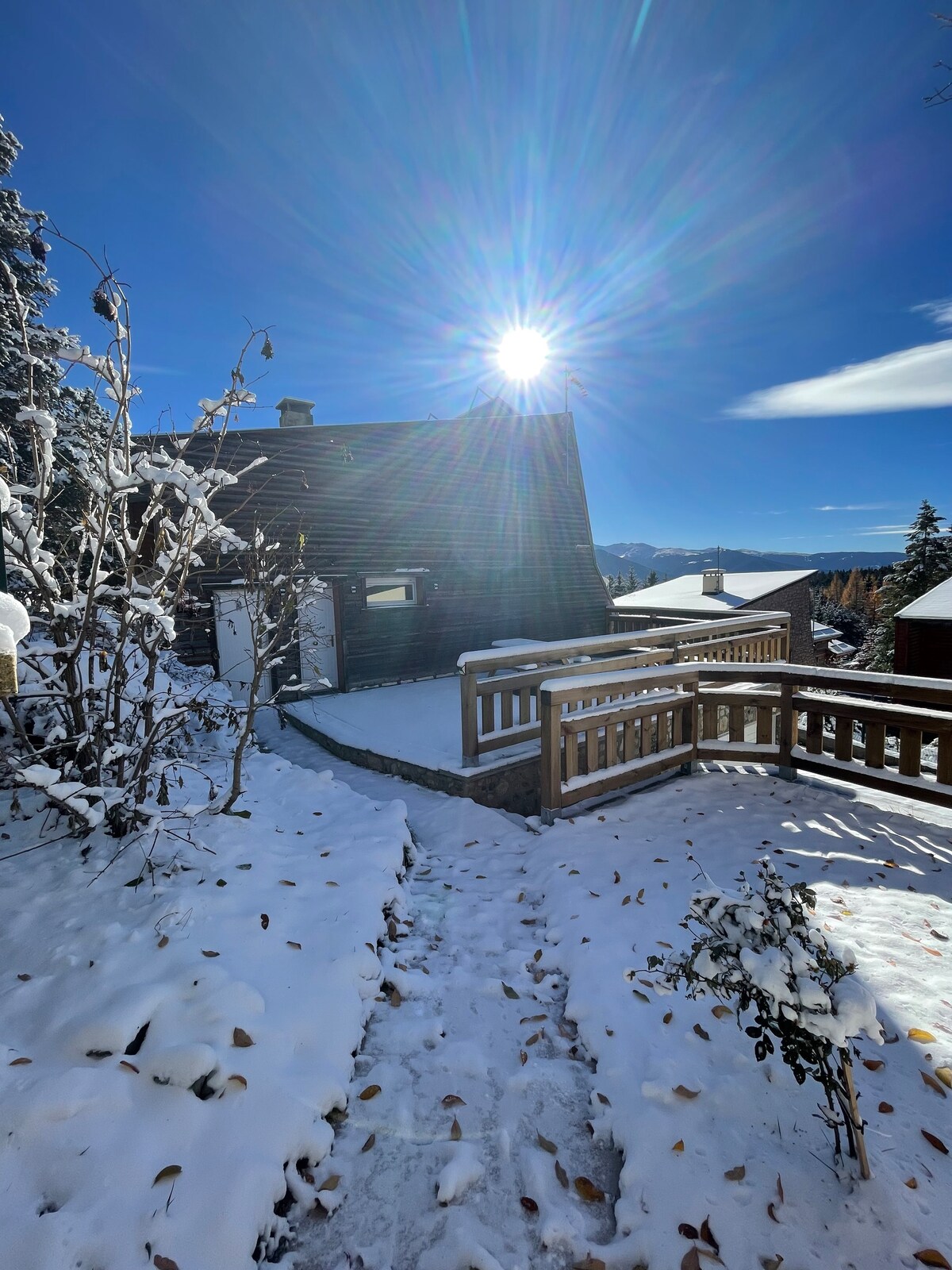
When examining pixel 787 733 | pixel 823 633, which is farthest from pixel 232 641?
pixel 823 633

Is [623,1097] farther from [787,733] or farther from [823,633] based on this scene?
[823,633]

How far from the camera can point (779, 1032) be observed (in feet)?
5.11

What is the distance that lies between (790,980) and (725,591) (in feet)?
73.6

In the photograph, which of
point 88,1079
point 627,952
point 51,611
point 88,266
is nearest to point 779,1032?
point 627,952

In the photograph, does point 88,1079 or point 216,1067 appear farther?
point 216,1067

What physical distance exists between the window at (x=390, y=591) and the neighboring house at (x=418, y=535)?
2 centimetres

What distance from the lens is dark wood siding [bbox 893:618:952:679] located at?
610 inches

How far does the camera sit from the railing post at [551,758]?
4.12 m

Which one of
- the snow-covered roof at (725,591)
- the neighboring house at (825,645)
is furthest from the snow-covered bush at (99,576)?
the neighboring house at (825,645)

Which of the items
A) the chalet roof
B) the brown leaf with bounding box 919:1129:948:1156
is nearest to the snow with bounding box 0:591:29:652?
the brown leaf with bounding box 919:1129:948:1156

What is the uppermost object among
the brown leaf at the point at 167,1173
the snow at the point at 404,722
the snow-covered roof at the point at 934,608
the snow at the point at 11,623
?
the snow at the point at 11,623

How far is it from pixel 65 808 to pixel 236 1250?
6.93 feet

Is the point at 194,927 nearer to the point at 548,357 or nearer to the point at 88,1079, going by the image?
the point at 88,1079

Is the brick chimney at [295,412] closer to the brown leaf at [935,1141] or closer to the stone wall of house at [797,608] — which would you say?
the brown leaf at [935,1141]
